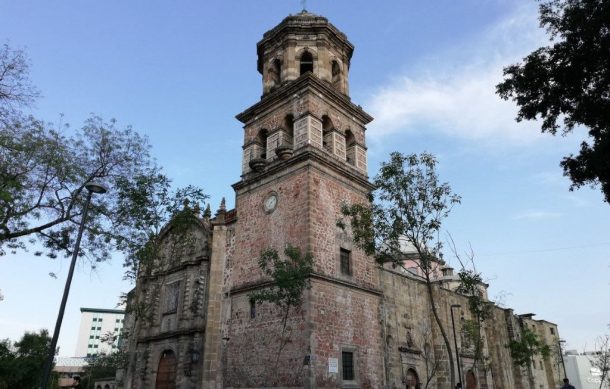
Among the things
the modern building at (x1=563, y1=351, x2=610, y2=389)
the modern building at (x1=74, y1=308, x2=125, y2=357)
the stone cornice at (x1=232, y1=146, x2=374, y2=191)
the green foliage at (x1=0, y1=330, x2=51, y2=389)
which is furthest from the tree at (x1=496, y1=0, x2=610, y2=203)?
the modern building at (x1=74, y1=308, x2=125, y2=357)

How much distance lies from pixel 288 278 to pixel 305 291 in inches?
47.3

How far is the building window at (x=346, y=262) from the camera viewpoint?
17734mm

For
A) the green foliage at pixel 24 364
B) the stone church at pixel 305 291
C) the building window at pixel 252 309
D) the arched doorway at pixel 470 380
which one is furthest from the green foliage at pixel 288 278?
the green foliage at pixel 24 364

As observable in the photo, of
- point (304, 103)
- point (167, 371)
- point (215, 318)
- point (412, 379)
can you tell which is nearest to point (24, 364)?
point (167, 371)

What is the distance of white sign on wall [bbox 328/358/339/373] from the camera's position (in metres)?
15.2

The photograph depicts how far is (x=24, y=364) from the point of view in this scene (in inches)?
1270

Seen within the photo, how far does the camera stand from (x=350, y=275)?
1778 centimetres

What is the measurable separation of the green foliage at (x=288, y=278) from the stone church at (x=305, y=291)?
0.53 metres

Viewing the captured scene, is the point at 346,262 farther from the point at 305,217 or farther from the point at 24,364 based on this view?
the point at 24,364

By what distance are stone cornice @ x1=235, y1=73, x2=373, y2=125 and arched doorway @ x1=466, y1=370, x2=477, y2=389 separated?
1503 cm

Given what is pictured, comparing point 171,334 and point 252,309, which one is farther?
point 171,334

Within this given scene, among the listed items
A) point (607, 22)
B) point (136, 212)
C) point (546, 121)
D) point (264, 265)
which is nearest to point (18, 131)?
point (136, 212)

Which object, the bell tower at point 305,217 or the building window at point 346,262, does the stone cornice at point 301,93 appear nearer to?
the bell tower at point 305,217

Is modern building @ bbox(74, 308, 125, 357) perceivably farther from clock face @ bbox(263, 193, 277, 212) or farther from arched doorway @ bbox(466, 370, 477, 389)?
clock face @ bbox(263, 193, 277, 212)
